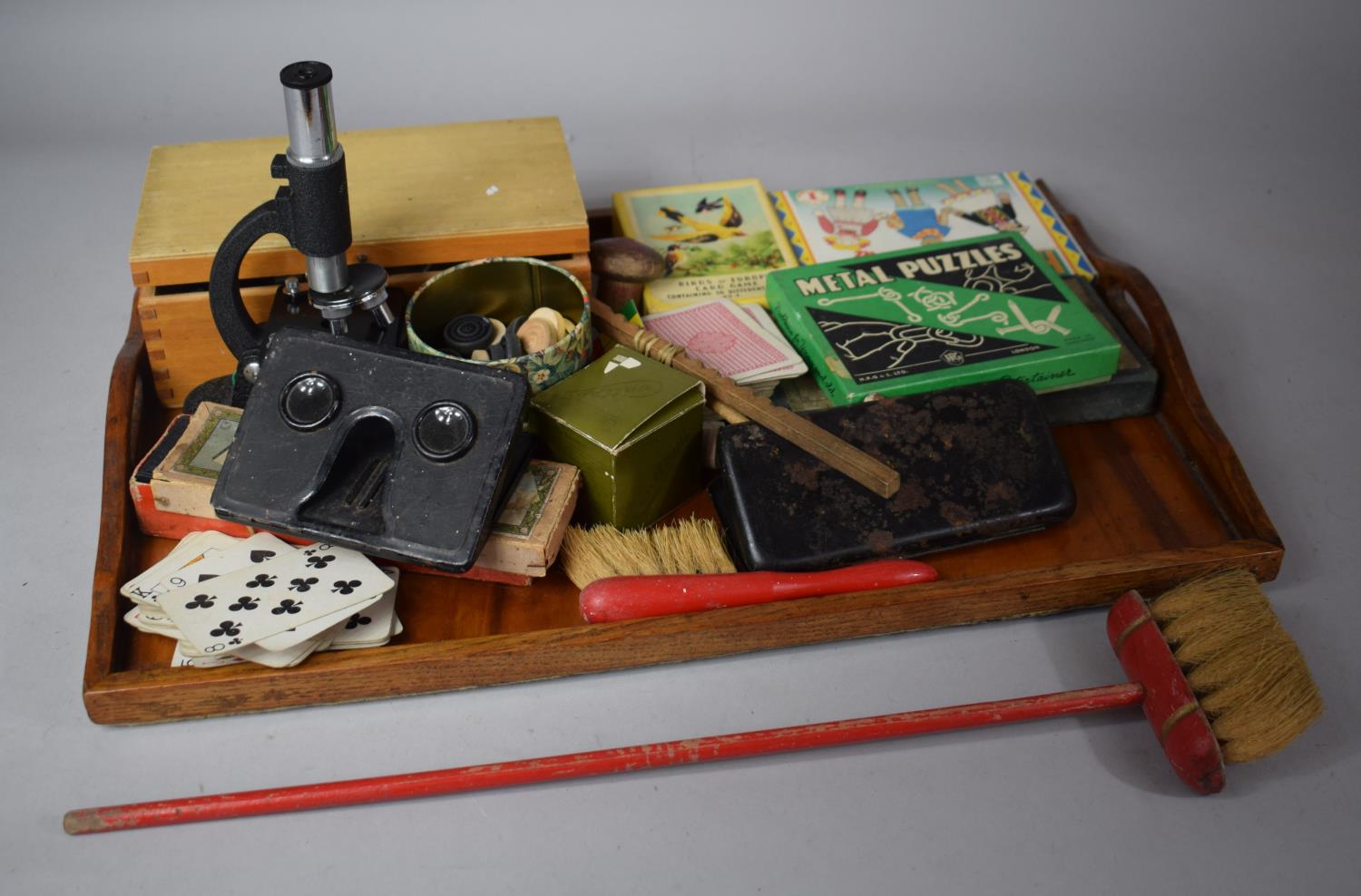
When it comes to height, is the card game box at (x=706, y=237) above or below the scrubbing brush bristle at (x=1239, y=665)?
below

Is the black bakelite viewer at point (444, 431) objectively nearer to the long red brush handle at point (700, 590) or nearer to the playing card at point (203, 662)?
the long red brush handle at point (700, 590)

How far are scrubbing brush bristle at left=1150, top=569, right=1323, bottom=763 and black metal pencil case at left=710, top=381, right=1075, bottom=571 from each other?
261 millimetres

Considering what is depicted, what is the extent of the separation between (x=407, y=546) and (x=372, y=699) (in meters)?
0.24

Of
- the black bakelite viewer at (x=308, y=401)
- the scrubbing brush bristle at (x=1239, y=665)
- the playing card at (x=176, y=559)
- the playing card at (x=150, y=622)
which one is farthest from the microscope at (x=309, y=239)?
the scrubbing brush bristle at (x=1239, y=665)

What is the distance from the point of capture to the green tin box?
79.4 inches

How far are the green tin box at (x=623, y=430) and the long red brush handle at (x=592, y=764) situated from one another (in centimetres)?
39

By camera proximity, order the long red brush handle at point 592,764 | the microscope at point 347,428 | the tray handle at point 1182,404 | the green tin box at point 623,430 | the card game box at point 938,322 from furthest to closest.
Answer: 1. the card game box at point 938,322
2. the tray handle at point 1182,404
3. the green tin box at point 623,430
4. the microscope at point 347,428
5. the long red brush handle at point 592,764

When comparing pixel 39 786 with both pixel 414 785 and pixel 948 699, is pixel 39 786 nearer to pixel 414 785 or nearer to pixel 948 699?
pixel 414 785

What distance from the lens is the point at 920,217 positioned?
110 inches

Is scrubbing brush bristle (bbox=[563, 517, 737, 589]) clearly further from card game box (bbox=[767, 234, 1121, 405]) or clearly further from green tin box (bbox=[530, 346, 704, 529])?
card game box (bbox=[767, 234, 1121, 405])

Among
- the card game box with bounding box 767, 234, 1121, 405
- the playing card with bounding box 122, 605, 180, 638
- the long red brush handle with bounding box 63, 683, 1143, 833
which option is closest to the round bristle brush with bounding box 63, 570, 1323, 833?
the long red brush handle with bounding box 63, 683, 1143, 833

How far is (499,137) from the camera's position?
2.52 meters

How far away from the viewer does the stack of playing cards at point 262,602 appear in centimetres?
188

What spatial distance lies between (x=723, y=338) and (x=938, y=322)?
0.36m
